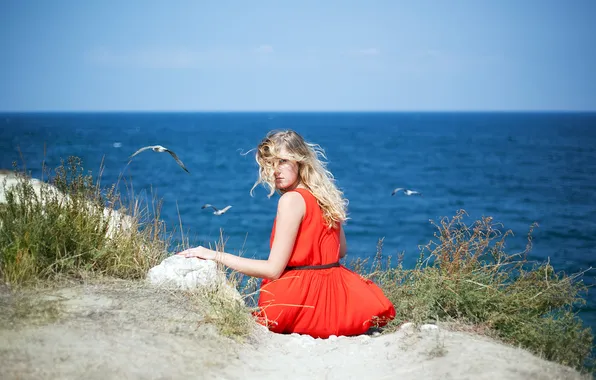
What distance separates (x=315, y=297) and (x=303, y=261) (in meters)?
0.29

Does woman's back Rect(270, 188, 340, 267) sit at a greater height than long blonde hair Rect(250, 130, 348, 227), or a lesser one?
lesser

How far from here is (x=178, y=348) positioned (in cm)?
374

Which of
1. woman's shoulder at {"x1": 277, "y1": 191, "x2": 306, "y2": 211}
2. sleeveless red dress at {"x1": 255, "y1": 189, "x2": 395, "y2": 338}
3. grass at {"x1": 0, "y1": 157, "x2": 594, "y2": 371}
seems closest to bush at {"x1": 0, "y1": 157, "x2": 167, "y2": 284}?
grass at {"x1": 0, "y1": 157, "x2": 594, "y2": 371}

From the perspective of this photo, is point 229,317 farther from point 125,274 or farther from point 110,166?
point 110,166

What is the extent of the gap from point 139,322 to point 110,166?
158 feet

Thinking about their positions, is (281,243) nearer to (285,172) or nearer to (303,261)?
(303,261)

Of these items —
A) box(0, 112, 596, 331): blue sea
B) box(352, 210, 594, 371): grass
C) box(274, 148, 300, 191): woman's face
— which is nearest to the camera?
box(352, 210, 594, 371): grass

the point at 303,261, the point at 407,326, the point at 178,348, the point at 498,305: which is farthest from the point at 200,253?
the point at 498,305

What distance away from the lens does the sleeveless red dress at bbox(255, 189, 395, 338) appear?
4.49 m

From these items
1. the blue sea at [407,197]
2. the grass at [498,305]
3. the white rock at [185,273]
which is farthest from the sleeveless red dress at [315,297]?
the blue sea at [407,197]

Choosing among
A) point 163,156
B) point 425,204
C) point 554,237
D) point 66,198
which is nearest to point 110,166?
point 163,156

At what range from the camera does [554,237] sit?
70.0 feet

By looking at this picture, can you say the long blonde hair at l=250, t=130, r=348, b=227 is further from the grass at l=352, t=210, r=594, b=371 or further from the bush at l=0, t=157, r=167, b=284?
the bush at l=0, t=157, r=167, b=284

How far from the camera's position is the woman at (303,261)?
174 inches
